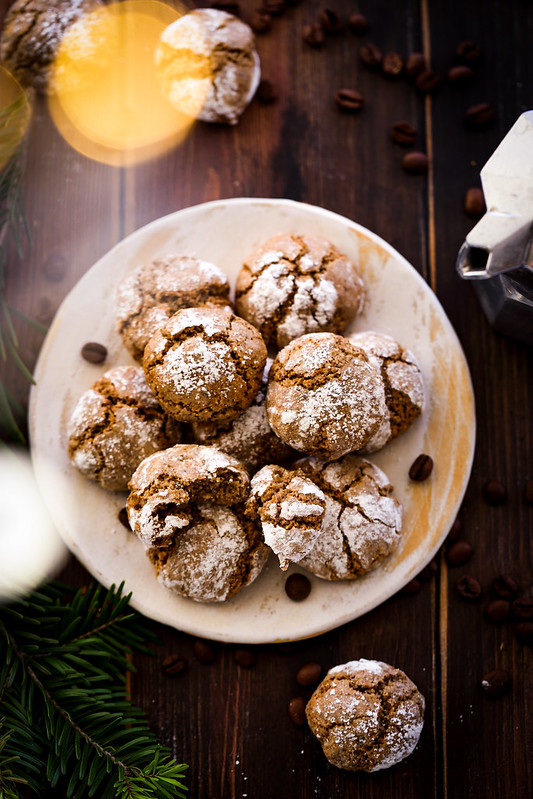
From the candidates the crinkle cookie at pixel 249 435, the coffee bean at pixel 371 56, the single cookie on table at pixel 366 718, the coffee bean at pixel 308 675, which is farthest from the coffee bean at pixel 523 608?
the coffee bean at pixel 371 56

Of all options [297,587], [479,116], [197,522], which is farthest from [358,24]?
[297,587]

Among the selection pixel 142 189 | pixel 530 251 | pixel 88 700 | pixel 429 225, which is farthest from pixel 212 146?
pixel 88 700

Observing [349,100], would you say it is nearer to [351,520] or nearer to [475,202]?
[475,202]

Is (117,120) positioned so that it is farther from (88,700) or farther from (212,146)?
(88,700)

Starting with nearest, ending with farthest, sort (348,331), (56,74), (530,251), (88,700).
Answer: (530,251) < (88,700) < (348,331) < (56,74)

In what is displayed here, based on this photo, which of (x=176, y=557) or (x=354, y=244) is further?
(x=354, y=244)

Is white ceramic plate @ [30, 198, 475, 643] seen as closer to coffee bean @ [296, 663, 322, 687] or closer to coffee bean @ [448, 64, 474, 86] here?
coffee bean @ [296, 663, 322, 687]

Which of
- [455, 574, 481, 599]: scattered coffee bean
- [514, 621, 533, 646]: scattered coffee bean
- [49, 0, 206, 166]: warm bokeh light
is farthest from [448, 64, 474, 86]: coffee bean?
[514, 621, 533, 646]: scattered coffee bean
